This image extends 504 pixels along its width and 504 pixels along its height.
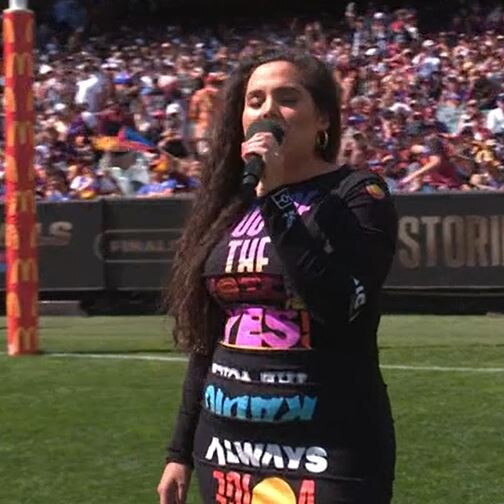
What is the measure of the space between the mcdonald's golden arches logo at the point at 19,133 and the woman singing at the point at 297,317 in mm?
7542

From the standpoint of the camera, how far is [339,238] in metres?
2.70

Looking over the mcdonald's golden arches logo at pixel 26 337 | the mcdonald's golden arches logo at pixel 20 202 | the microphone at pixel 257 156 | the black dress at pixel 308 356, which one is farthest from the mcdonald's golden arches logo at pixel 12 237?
the microphone at pixel 257 156

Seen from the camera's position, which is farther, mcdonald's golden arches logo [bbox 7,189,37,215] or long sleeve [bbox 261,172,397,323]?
mcdonald's golden arches logo [bbox 7,189,37,215]

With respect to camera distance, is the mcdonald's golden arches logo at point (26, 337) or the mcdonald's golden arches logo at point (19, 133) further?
the mcdonald's golden arches logo at point (26, 337)

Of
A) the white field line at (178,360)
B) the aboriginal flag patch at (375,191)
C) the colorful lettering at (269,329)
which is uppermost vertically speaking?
the aboriginal flag patch at (375,191)

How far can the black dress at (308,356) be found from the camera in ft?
8.84

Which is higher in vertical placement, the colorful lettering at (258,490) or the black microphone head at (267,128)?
the black microphone head at (267,128)

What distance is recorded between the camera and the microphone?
8.70ft

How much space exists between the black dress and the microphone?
3.3 inches

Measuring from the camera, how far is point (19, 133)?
10.3m

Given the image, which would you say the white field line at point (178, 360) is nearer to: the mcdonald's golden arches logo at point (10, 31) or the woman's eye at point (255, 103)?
the mcdonald's golden arches logo at point (10, 31)

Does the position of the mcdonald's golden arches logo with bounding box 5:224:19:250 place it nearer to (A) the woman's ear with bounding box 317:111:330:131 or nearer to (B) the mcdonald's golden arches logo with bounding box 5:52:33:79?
(B) the mcdonald's golden arches logo with bounding box 5:52:33:79

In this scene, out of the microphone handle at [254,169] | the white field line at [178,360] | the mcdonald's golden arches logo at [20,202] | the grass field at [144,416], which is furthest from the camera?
the mcdonald's golden arches logo at [20,202]

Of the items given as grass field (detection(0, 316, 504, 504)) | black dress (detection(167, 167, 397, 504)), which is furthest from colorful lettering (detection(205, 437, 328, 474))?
grass field (detection(0, 316, 504, 504))
